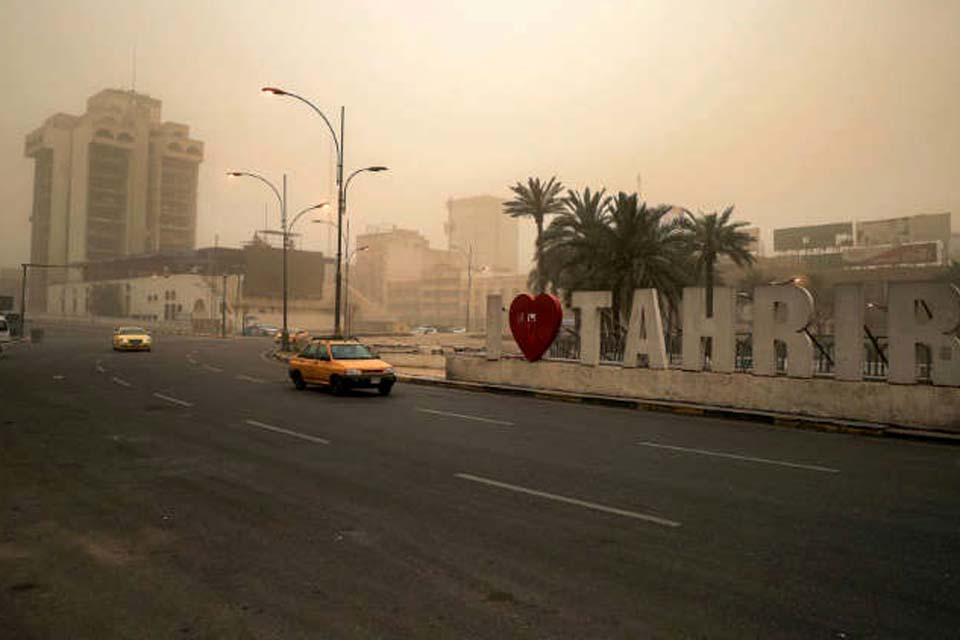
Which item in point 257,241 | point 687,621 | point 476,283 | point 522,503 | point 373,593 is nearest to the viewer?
point 687,621

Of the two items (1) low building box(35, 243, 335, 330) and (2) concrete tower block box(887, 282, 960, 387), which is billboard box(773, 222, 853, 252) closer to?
(1) low building box(35, 243, 335, 330)

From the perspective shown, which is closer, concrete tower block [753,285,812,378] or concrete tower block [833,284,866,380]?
concrete tower block [833,284,866,380]

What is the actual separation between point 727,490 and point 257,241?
398ft

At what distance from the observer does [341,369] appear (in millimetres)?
18891

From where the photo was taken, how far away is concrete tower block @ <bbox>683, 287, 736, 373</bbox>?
1655 centimetres

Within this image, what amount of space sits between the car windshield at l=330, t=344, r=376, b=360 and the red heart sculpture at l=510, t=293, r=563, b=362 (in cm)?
456

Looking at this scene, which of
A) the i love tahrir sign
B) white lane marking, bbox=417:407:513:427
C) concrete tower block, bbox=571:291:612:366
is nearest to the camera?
the i love tahrir sign

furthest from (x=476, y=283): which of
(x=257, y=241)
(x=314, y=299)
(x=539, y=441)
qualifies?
(x=539, y=441)

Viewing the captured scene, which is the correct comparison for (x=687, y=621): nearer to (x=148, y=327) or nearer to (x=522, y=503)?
(x=522, y=503)

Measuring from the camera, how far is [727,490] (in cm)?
833

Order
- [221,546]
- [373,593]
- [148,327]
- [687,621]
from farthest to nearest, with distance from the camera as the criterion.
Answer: [148,327], [221,546], [373,593], [687,621]

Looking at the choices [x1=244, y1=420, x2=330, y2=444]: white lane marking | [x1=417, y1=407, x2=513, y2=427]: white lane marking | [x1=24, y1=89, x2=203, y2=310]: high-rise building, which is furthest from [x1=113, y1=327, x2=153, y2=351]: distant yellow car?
[x1=24, y1=89, x2=203, y2=310]: high-rise building

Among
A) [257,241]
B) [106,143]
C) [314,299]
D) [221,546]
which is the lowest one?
[221,546]

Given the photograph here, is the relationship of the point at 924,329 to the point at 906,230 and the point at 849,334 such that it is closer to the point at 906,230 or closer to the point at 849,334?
the point at 849,334
